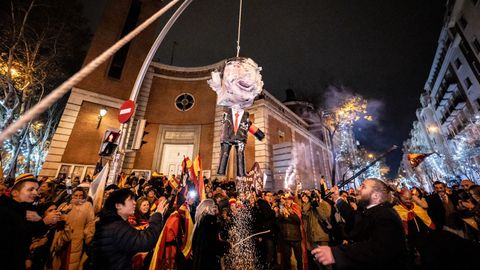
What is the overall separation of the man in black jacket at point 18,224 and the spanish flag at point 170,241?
70.4 inches

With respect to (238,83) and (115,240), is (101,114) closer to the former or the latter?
(238,83)

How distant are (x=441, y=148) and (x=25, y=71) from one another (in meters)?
55.5

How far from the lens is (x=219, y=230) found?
15.8ft

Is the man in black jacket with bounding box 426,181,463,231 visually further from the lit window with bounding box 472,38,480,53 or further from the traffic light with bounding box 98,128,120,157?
the lit window with bounding box 472,38,480,53

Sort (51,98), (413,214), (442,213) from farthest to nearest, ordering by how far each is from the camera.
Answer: (442,213) → (413,214) → (51,98)

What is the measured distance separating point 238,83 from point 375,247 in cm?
333

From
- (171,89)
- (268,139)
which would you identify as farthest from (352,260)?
(171,89)

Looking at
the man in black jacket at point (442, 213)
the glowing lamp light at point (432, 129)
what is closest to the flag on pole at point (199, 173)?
the man in black jacket at point (442, 213)

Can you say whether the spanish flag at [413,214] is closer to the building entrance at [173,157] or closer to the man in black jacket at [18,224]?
the man in black jacket at [18,224]

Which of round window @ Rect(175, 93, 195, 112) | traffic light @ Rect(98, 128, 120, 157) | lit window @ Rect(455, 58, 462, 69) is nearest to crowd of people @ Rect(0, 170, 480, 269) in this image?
traffic light @ Rect(98, 128, 120, 157)

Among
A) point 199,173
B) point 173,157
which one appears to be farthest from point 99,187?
point 173,157

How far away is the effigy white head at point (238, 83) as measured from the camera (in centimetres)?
402

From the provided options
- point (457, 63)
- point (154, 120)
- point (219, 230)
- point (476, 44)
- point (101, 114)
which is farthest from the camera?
point (457, 63)

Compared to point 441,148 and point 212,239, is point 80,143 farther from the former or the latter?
point 441,148
